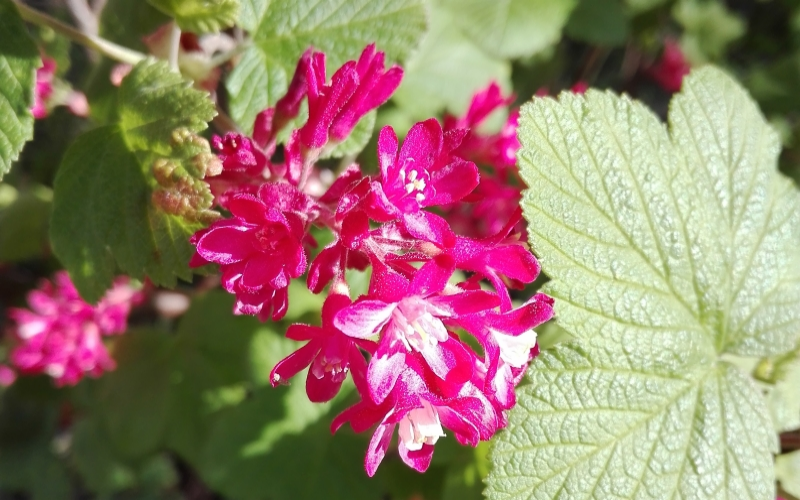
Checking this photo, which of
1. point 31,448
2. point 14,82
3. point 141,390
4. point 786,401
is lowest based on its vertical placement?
point 31,448

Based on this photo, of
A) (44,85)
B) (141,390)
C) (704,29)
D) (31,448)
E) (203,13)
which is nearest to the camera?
(203,13)

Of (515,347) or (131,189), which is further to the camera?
(131,189)

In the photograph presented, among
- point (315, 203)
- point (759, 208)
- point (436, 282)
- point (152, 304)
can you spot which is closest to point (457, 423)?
point (436, 282)

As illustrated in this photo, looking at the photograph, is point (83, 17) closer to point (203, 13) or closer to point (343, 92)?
point (203, 13)

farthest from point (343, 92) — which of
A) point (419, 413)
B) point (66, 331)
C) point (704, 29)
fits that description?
point (704, 29)

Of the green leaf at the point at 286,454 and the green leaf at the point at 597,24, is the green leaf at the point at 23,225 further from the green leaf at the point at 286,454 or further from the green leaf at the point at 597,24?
the green leaf at the point at 597,24

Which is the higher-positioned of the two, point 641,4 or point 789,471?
point 641,4

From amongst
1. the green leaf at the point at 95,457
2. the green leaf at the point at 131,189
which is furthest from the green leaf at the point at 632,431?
the green leaf at the point at 95,457
